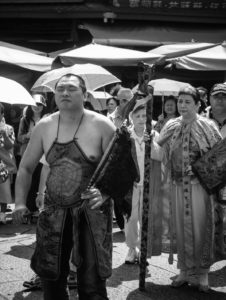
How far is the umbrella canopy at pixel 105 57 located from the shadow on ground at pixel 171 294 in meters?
4.38

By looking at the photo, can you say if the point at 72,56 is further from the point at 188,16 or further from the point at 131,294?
the point at 188,16

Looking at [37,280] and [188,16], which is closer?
[37,280]

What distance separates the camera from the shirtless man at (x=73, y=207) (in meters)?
3.50

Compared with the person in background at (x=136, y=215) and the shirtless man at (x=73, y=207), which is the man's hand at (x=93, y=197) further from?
the person in background at (x=136, y=215)

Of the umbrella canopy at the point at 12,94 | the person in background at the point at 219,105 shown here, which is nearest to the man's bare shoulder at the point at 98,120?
the umbrella canopy at the point at 12,94

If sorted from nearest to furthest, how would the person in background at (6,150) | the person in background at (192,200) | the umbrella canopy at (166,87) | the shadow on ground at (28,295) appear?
the shadow on ground at (28,295)
the person in background at (192,200)
the person in background at (6,150)
the umbrella canopy at (166,87)

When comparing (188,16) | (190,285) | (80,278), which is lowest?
(190,285)

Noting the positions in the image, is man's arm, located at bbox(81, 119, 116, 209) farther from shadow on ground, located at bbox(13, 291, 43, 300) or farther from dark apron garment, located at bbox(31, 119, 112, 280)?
shadow on ground, located at bbox(13, 291, 43, 300)

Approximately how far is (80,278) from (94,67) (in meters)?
4.59

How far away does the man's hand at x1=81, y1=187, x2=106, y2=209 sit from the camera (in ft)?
11.2

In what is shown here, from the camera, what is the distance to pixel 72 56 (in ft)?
27.4

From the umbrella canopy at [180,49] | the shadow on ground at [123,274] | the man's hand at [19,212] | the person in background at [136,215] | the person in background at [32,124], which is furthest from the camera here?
the umbrella canopy at [180,49]

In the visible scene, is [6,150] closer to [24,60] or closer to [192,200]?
[192,200]

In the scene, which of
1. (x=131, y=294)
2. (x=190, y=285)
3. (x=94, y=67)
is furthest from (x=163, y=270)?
(x=94, y=67)
